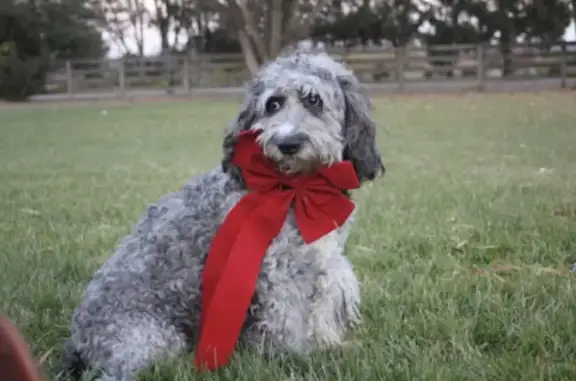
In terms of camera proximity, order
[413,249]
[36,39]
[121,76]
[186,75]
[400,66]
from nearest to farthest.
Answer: [413,249] → [400,66] → [121,76] → [186,75] → [36,39]

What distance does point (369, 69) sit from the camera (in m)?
40.2

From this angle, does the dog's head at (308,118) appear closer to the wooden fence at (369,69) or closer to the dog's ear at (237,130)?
the dog's ear at (237,130)

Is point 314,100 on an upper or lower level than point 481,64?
lower

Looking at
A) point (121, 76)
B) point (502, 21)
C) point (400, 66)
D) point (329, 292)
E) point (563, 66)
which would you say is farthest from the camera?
point (502, 21)

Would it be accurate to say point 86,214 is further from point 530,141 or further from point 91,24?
point 91,24

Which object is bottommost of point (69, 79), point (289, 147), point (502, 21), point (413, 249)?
point (413, 249)

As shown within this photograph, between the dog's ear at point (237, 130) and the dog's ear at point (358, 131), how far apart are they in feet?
1.34

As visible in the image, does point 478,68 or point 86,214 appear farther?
point 478,68

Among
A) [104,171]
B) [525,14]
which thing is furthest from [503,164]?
[525,14]

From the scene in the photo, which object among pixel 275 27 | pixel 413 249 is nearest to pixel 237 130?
pixel 413 249

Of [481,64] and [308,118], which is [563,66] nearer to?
[481,64]

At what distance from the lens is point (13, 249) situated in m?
5.98

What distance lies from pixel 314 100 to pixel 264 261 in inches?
28.4

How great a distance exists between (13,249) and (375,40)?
4704 centimetres
